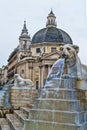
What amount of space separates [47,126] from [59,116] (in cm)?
52

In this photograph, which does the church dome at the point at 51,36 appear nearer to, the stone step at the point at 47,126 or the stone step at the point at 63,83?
the stone step at the point at 63,83

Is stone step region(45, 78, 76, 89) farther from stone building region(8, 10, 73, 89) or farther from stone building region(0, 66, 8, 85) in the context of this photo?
stone building region(0, 66, 8, 85)

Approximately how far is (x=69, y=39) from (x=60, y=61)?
2294 inches

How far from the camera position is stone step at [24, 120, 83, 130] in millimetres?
8641

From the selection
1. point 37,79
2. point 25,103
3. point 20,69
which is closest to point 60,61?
point 25,103

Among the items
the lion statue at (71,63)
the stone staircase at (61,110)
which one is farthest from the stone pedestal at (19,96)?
the lion statue at (71,63)

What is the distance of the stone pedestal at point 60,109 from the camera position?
28.7 feet

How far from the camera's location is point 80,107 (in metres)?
9.10

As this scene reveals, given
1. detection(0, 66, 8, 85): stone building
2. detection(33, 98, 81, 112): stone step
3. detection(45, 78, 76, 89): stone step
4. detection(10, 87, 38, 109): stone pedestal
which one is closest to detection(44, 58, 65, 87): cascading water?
detection(45, 78, 76, 89): stone step

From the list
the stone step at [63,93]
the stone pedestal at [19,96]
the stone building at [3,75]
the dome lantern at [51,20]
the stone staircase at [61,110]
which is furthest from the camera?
the stone building at [3,75]

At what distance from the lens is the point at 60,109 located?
29.3 ft

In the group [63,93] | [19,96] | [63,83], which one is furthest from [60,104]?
[19,96]

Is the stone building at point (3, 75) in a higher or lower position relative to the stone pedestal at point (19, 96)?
higher

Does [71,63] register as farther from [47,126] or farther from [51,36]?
[51,36]
